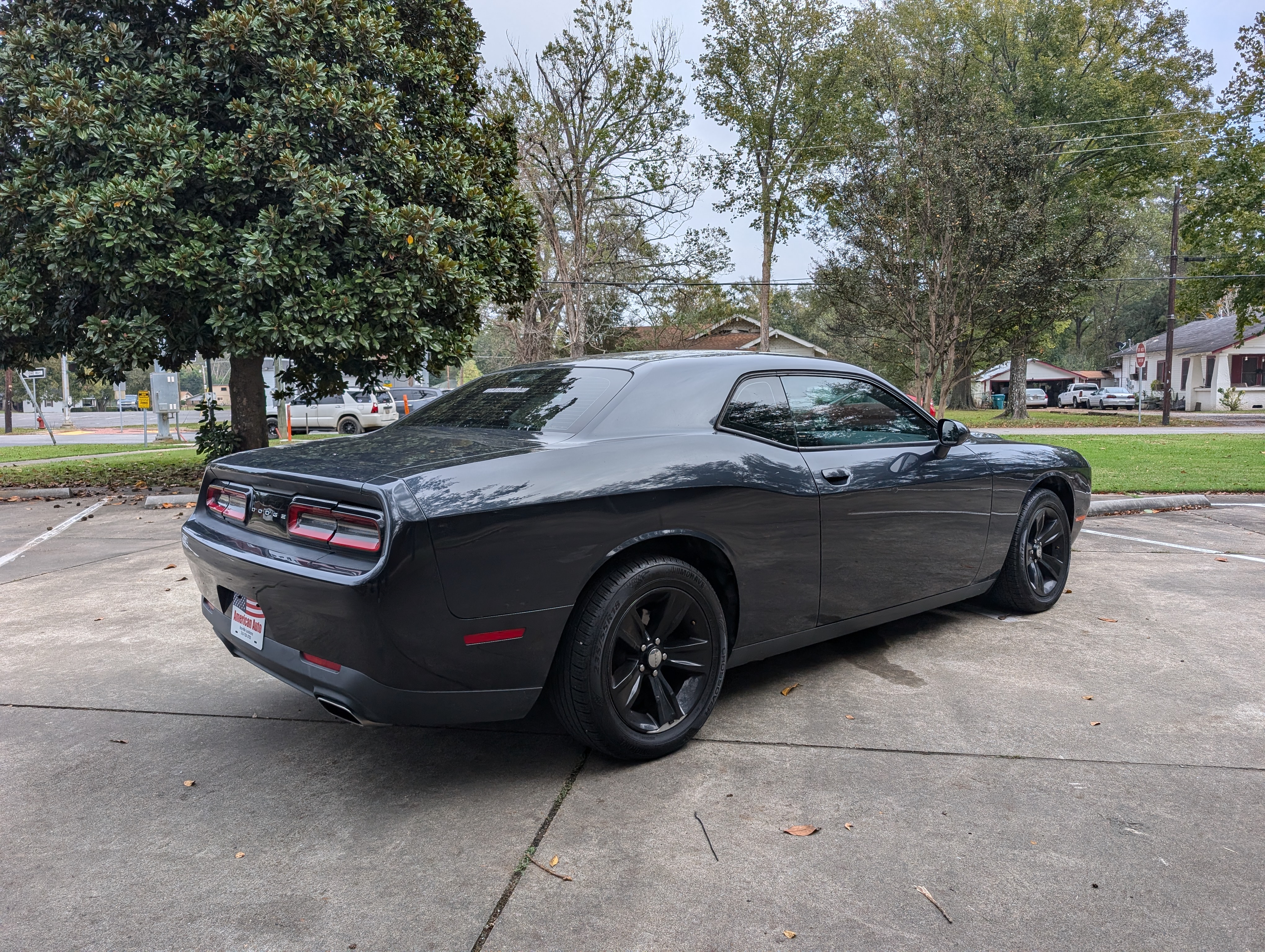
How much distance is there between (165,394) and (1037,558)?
23.4 meters

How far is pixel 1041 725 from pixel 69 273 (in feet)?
34.9

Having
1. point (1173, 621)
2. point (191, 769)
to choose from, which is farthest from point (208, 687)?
point (1173, 621)

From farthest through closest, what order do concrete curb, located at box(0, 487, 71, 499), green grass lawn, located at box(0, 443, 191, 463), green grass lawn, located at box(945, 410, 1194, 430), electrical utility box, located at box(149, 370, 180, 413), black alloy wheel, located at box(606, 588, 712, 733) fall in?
1. green grass lawn, located at box(945, 410, 1194, 430)
2. electrical utility box, located at box(149, 370, 180, 413)
3. green grass lawn, located at box(0, 443, 191, 463)
4. concrete curb, located at box(0, 487, 71, 499)
5. black alloy wheel, located at box(606, 588, 712, 733)

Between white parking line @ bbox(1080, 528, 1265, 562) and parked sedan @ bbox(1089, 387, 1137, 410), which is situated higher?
parked sedan @ bbox(1089, 387, 1137, 410)

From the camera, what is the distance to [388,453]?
3.13 metres

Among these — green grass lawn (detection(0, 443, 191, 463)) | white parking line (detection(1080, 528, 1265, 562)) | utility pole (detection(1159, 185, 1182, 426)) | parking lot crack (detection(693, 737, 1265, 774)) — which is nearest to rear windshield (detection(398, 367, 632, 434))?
parking lot crack (detection(693, 737, 1265, 774))

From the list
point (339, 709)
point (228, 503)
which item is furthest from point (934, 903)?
point (228, 503)

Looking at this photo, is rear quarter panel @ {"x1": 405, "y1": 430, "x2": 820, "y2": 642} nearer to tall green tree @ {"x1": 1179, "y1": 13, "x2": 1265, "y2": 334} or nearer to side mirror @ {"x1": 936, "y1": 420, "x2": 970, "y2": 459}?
side mirror @ {"x1": 936, "y1": 420, "x2": 970, "y2": 459}

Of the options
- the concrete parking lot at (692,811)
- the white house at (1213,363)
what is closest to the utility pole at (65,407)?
the concrete parking lot at (692,811)

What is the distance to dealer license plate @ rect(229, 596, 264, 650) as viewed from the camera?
9.94 ft

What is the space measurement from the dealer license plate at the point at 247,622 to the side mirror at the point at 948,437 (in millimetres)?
3177

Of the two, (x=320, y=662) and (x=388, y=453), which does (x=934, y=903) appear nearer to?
(x=320, y=662)

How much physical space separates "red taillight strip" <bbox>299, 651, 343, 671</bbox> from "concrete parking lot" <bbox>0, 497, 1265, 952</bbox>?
0.49 metres

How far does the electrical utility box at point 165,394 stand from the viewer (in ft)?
75.5
